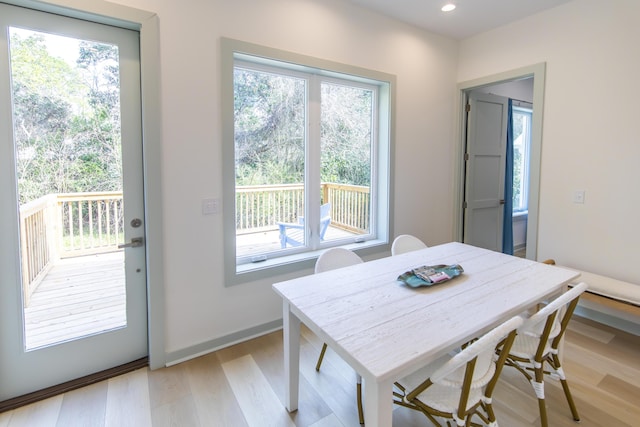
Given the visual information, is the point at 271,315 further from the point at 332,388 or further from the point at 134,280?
the point at 134,280

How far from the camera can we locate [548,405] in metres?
1.79

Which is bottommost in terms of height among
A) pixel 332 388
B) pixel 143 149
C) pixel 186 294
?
pixel 332 388

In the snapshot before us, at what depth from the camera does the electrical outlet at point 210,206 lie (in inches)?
90.0

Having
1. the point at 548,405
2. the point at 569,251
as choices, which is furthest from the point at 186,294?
the point at 569,251

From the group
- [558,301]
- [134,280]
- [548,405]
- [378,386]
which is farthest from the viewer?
[134,280]

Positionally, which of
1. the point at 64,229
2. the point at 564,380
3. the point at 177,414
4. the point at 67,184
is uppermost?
the point at 67,184

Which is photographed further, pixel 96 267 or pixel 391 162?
pixel 391 162

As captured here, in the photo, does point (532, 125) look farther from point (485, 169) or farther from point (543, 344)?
point (543, 344)

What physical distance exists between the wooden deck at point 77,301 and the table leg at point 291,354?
1.20 m

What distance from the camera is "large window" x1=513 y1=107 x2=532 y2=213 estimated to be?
16.3 feet

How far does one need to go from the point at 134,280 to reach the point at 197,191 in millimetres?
723

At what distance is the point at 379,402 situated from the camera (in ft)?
3.56

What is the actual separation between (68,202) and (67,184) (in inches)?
4.3

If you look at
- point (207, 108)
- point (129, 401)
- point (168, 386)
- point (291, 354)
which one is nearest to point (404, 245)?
point (291, 354)
